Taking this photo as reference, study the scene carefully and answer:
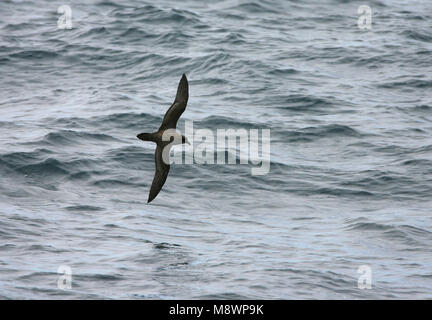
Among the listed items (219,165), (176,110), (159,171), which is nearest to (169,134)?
(176,110)

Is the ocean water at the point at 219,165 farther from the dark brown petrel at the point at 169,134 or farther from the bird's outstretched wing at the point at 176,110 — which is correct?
the bird's outstretched wing at the point at 176,110

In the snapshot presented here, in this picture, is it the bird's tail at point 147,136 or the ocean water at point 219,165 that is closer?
the bird's tail at point 147,136

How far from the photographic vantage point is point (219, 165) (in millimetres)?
17516

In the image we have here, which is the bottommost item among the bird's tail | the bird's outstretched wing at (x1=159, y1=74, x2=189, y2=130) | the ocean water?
the ocean water

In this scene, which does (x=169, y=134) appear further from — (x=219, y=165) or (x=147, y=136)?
(x=219, y=165)

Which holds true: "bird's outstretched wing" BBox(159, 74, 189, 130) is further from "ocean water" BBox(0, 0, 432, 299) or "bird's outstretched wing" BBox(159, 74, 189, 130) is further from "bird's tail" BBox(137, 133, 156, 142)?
"ocean water" BBox(0, 0, 432, 299)

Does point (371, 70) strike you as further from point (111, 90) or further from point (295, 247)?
point (295, 247)

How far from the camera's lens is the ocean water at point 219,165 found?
502 inches

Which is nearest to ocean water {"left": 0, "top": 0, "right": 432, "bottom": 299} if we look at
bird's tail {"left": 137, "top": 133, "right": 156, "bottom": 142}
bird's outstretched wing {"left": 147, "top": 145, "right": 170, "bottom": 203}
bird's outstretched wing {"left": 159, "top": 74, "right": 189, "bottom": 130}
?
bird's outstretched wing {"left": 147, "top": 145, "right": 170, "bottom": 203}

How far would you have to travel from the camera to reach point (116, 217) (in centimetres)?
1475

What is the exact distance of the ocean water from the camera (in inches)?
502

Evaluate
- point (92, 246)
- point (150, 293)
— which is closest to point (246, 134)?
point (92, 246)

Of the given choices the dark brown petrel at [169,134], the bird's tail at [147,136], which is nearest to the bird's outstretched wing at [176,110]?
the dark brown petrel at [169,134]

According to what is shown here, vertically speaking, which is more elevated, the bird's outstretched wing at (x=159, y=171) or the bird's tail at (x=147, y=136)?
the bird's tail at (x=147, y=136)
